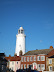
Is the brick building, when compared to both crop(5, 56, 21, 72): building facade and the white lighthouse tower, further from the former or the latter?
the white lighthouse tower

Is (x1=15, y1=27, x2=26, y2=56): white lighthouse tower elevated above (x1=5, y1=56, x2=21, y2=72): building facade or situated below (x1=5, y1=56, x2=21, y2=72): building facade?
above

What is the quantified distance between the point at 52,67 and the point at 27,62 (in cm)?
1278

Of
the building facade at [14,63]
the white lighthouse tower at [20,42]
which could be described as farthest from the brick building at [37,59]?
the white lighthouse tower at [20,42]

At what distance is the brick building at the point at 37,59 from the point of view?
7044 centimetres

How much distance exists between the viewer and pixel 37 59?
7244 centimetres

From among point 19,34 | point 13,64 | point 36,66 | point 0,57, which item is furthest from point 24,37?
point 0,57

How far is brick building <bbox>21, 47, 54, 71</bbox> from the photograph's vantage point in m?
70.4

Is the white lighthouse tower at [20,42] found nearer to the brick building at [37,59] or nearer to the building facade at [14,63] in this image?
Result: the building facade at [14,63]

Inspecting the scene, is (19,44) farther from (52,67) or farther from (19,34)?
(52,67)

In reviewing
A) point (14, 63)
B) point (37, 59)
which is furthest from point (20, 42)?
point (37, 59)

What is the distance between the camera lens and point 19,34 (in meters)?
94.2

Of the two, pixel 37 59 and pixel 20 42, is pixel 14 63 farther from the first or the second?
pixel 20 42

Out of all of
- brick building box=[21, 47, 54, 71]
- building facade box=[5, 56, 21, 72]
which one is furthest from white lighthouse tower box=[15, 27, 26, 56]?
brick building box=[21, 47, 54, 71]

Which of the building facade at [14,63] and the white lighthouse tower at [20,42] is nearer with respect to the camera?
the building facade at [14,63]
